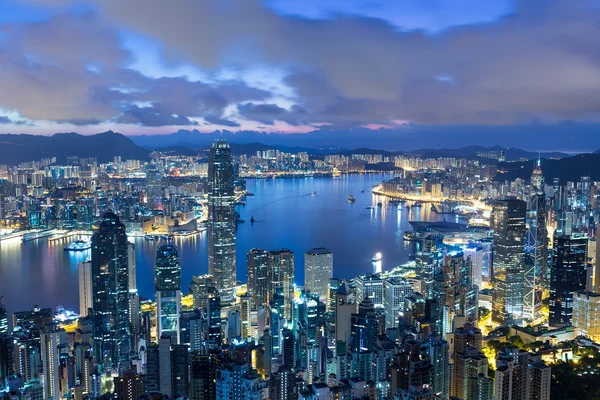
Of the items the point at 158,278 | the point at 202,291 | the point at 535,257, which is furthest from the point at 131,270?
the point at 535,257

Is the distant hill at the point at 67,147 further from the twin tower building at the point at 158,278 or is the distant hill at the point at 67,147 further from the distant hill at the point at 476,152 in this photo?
the distant hill at the point at 476,152

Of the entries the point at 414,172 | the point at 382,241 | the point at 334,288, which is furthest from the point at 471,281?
the point at 414,172

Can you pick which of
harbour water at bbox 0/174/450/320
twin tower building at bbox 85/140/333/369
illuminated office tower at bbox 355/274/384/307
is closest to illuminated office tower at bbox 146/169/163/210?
harbour water at bbox 0/174/450/320

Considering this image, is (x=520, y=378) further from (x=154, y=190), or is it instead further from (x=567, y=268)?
(x=154, y=190)

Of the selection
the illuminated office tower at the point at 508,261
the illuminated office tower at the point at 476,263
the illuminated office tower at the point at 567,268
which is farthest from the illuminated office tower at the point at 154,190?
the illuminated office tower at the point at 567,268

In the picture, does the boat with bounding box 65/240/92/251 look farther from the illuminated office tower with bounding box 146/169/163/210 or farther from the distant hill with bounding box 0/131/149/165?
the illuminated office tower with bounding box 146/169/163/210

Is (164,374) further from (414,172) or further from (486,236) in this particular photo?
(414,172)
